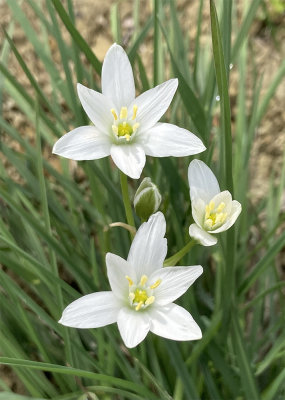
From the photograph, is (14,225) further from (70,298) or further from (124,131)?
(124,131)

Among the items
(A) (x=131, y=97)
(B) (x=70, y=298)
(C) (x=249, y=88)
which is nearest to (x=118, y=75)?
(A) (x=131, y=97)

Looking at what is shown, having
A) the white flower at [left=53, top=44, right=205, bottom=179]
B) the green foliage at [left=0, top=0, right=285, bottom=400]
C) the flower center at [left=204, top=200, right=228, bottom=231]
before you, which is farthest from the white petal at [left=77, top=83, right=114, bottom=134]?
the flower center at [left=204, top=200, right=228, bottom=231]

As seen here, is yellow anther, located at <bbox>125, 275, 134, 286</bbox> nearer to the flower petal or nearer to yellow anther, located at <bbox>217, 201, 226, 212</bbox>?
the flower petal

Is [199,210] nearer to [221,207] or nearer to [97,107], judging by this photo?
[221,207]

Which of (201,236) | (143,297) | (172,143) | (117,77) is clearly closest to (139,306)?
(143,297)

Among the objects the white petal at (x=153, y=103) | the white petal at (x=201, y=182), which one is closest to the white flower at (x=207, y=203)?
the white petal at (x=201, y=182)
